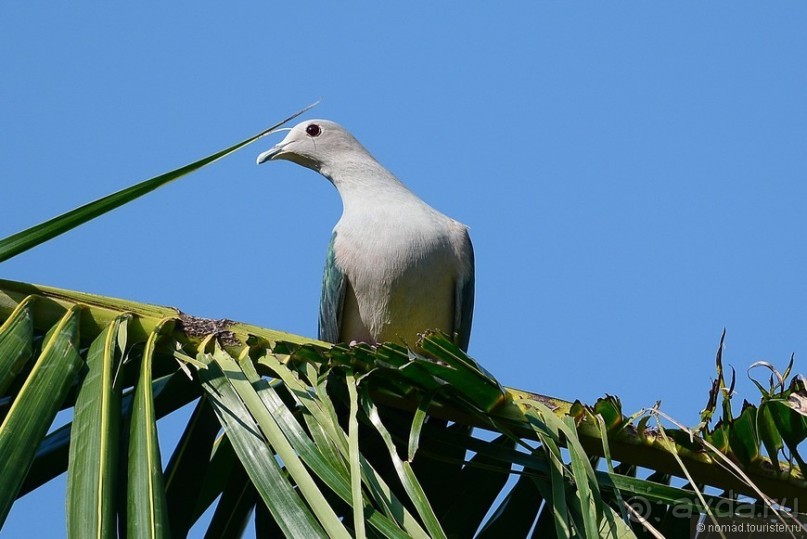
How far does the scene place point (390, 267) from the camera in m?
5.33

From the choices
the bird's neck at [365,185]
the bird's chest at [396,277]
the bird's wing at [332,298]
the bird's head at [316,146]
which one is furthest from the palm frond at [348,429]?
the bird's head at [316,146]

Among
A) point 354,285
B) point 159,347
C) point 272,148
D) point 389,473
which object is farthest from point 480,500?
point 272,148

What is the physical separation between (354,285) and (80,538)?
3283 mm

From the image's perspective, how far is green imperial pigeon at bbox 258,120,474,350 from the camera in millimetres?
5340

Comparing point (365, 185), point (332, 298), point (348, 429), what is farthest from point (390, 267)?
point (348, 429)

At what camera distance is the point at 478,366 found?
11.0ft

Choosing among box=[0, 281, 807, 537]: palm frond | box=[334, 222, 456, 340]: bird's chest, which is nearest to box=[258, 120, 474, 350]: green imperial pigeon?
box=[334, 222, 456, 340]: bird's chest

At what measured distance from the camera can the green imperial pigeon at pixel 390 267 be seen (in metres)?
5.34

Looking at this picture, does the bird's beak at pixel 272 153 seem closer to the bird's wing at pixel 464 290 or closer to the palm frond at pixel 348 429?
the bird's wing at pixel 464 290

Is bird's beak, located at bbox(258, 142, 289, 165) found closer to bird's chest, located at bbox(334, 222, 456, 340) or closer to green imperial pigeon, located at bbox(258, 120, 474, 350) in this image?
green imperial pigeon, located at bbox(258, 120, 474, 350)

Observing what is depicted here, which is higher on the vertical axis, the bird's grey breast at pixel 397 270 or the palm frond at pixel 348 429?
the bird's grey breast at pixel 397 270

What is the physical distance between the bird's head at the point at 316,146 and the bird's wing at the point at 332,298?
0.78 meters

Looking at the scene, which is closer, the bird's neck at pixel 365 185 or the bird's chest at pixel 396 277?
the bird's chest at pixel 396 277

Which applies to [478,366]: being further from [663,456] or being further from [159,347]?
[159,347]
